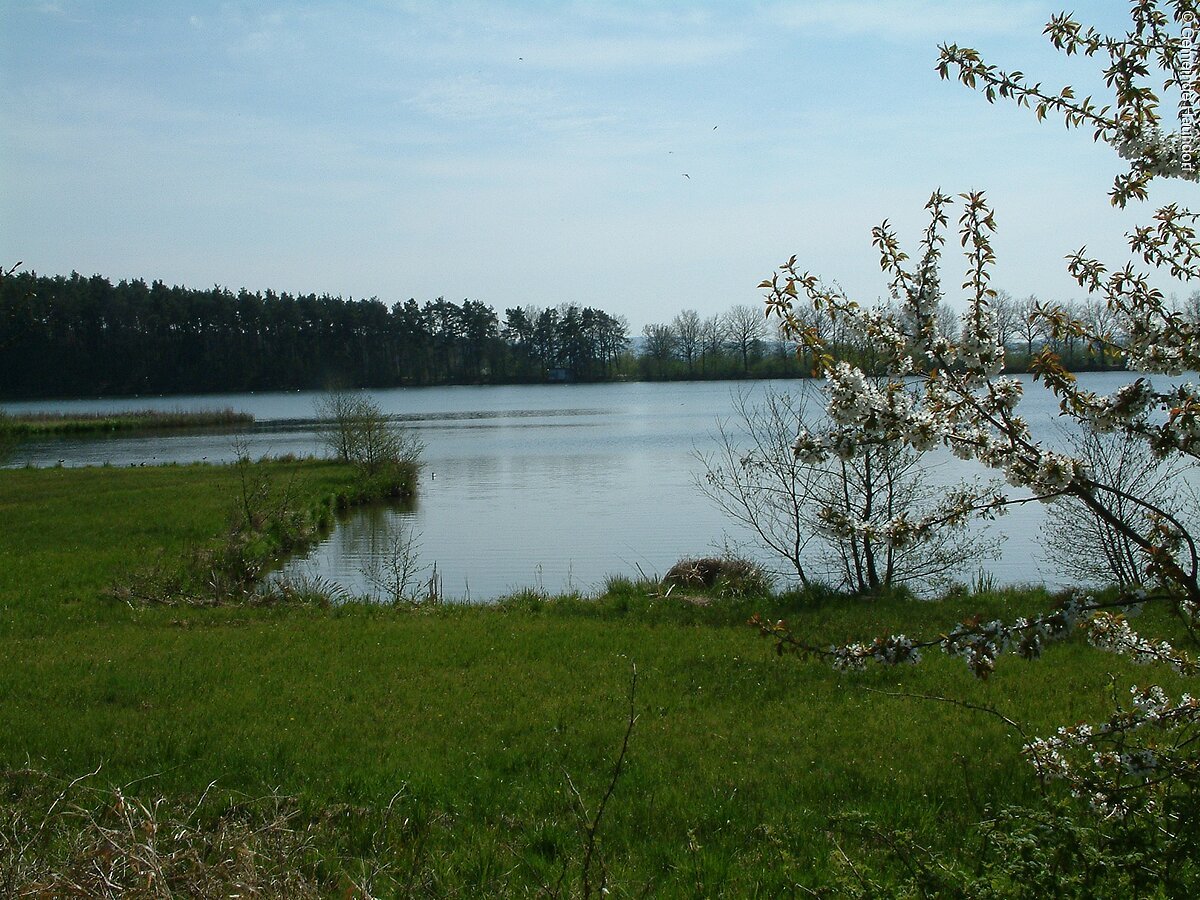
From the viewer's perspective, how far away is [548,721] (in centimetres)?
784

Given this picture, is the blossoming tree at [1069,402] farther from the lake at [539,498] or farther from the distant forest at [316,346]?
the distant forest at [316,346]

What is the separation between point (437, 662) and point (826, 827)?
542 centimetres

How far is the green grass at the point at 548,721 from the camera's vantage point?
565 cm

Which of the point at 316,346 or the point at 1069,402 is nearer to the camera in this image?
the point at 1069,402

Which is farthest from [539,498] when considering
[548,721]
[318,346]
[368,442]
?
[318,346]

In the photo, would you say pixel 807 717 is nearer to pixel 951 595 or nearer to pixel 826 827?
pixel 826 827

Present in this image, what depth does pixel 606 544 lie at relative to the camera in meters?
21.0

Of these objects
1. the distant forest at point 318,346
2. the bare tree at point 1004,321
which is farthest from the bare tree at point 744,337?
the bare tree at point 1004,321

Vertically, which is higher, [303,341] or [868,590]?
[303,341]

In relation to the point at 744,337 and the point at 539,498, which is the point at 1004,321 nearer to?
the point at 539,498

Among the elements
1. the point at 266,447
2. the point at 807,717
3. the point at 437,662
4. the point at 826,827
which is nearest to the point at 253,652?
the point at 437,662

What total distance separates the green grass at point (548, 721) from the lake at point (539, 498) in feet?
9.10

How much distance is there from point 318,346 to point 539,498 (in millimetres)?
83339

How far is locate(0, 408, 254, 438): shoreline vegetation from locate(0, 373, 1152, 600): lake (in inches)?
150
